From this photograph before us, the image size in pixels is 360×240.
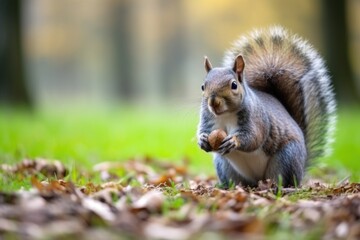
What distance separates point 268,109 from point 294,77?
388 millimetres

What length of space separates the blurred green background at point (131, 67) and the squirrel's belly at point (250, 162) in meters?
0.34

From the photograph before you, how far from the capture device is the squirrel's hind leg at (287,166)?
322cm

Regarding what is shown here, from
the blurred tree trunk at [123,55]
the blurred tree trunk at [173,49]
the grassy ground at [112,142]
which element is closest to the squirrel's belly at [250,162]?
the grassy ground at [112,142]

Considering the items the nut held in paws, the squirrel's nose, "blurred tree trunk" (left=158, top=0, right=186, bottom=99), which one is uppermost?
"blurred tree trunk" (left=158, top=0, right=186, bottom=99)

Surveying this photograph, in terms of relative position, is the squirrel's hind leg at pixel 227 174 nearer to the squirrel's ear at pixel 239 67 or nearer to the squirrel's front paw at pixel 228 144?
the squirrel's front paw at pixel 228 144

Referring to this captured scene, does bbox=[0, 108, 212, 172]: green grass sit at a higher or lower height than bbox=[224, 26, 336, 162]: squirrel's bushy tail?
higher

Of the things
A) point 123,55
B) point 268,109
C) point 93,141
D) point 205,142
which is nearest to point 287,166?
point 268,109

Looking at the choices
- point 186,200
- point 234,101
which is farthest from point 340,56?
point 186,200

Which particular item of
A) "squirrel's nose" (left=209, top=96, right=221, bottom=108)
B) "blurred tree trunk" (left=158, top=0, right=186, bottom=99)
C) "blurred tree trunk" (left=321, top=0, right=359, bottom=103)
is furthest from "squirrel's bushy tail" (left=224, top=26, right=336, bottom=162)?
"blurred tree trunk" (left=158, top=0, right=186, bottom=99)

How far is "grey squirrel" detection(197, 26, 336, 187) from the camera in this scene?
10.2 ft

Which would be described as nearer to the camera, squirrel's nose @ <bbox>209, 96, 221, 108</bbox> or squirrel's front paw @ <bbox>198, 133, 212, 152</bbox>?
squirrel's nose @ <bbox>209, 96, 221, 108</bbox>

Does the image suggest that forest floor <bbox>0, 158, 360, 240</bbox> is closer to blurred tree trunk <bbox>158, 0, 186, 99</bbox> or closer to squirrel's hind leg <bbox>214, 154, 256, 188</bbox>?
squirrel's hind leg <bbox>214, 154, 256, 188</bbox>

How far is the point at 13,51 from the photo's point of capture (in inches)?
379

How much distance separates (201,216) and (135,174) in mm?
1973
